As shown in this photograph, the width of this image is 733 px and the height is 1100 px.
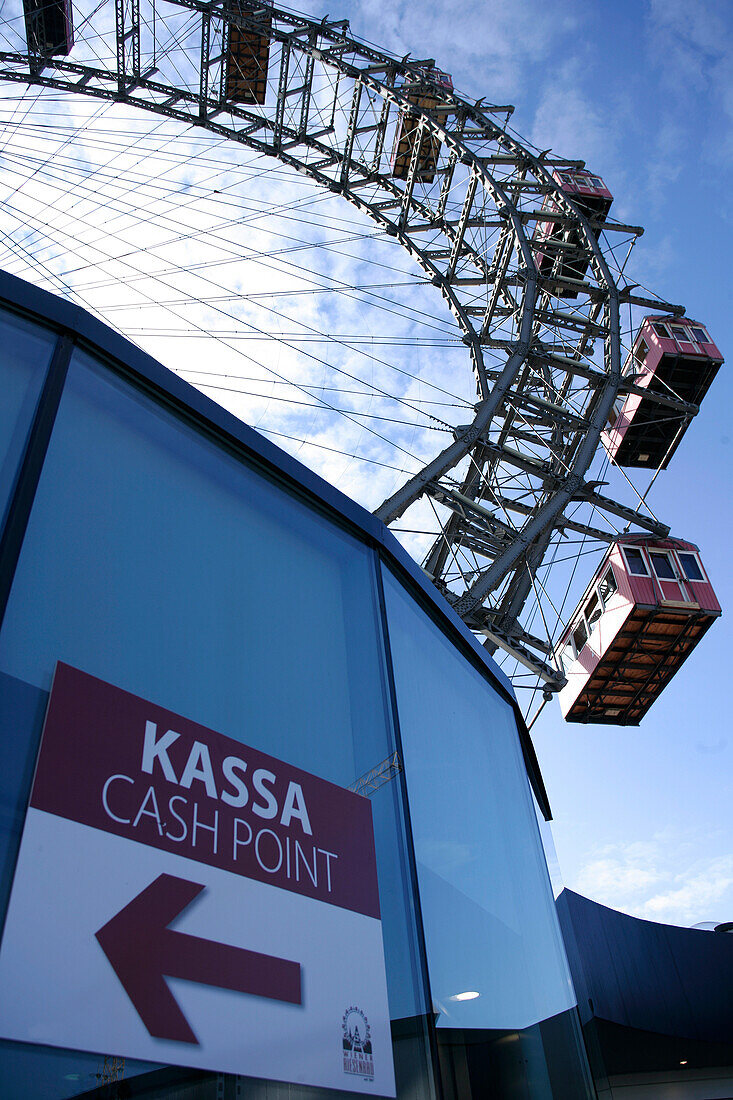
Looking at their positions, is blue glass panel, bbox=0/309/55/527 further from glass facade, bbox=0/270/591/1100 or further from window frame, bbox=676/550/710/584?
window frame, bbox=676/550/710/584

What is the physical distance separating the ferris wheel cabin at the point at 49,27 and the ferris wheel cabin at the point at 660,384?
18367mm

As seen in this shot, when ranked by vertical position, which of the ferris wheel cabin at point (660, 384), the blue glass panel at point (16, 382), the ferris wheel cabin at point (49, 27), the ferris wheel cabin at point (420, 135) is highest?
the ferris wheel cabin at point (420, 135)

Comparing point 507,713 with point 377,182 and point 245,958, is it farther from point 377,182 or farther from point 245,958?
point 377,182

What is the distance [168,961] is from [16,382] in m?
2.85

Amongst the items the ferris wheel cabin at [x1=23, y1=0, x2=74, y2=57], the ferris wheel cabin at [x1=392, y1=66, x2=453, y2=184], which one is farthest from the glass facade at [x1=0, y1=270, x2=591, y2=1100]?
the ferris wheel cabin at [x1=392, y1=66, x2=453, y2=184]

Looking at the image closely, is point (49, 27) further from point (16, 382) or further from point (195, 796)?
point (195, 796)

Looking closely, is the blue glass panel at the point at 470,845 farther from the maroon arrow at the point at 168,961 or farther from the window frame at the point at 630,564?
the window frame at the point at 630,564

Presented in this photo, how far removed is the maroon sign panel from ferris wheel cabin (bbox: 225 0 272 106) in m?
24.8

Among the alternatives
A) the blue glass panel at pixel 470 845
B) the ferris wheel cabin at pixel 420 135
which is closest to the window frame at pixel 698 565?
the ferris wheel cabin at pixel 420 135

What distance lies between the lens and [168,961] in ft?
11.7

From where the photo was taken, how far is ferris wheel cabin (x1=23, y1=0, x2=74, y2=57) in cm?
2228

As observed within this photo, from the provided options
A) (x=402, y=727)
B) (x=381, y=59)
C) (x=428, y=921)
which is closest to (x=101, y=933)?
(x=428, y=921)

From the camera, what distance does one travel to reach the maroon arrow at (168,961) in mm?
3402

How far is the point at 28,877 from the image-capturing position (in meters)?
3.30
